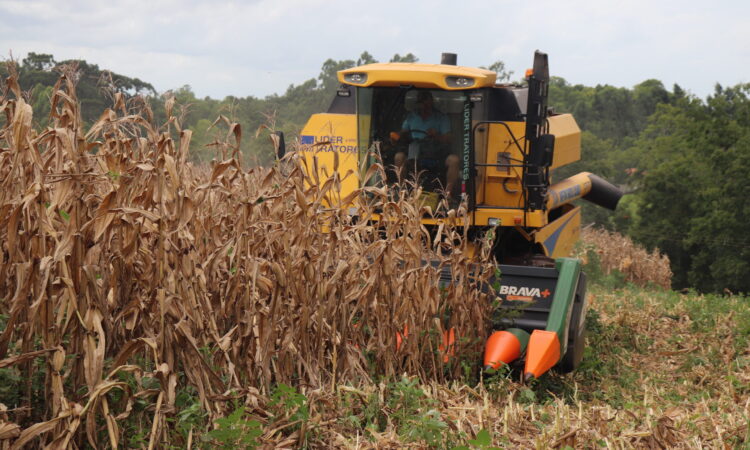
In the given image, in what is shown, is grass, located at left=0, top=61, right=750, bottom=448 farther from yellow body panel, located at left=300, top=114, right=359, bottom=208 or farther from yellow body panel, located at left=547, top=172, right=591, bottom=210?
yellow body panel, located at left=547, top=172, right=591, bottom=210

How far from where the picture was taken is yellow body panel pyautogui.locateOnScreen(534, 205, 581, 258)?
8.74 m

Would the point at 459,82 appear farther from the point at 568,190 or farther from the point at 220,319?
the point at 220,319

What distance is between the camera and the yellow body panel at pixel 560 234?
874 cm

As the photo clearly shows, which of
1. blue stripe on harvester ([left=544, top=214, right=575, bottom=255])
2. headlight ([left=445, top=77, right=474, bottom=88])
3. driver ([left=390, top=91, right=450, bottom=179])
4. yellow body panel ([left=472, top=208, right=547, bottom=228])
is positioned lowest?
blue stripe on harvester ([left=544, top=214, right=575, bottom=255])

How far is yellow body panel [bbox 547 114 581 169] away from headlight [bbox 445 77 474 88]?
7.51 feet

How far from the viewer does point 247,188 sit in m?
4.33

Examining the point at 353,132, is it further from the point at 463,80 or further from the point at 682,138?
the point at 682,138

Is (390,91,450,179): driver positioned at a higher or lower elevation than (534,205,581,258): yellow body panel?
higher

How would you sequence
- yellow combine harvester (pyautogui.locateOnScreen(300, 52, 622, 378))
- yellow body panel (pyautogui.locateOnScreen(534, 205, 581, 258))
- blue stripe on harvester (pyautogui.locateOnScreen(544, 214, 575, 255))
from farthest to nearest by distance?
blue stripe on harvester (pyautogui.locateOnScreen(544, 214, 575, 255)) → yellow body panel (pyautogui.locateOnScreen(534, 205, 581, 258)) → yellow combine harvester (pyautogui.locateOnScreen(300, 52, 622, 378))

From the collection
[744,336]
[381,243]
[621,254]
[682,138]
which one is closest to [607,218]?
[682,138]

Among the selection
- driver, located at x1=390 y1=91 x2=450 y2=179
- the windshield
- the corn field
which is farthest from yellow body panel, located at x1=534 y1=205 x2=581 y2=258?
the corn field

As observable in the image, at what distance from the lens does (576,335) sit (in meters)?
6.20

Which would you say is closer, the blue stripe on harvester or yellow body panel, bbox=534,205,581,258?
yellow body panel, bbox=534,205,581,258

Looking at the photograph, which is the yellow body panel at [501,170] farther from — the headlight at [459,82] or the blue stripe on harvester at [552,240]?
the blue stripe on harvester at [552,240]
